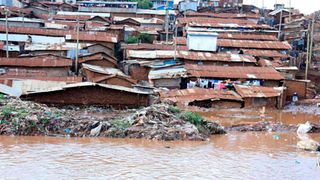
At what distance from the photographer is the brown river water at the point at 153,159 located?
982 centimetres

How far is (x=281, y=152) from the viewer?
12.8 meters

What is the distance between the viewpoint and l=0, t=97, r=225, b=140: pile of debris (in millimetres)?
13195

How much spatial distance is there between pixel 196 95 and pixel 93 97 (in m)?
5.45

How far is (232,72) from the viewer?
79.2 ft

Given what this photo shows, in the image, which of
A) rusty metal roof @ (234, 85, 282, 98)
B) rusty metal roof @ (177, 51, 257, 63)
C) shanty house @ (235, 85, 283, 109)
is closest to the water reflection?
shanty house @ (235, 85, 283, 109)

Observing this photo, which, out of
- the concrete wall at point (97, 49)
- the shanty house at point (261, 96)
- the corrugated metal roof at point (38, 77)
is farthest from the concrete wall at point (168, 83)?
the concrete wall at point (97, 49)

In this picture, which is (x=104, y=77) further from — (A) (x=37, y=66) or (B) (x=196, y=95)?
(B) (x=196, y=95)

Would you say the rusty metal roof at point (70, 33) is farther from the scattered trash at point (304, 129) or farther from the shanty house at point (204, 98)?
the scattered trash at point (304, 129)

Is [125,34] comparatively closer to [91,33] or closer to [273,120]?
[91,33]

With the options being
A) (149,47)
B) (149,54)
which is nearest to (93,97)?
(149,54)

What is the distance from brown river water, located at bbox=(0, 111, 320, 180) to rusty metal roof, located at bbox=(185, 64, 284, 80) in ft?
30.8

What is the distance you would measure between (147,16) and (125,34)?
7.84 metres

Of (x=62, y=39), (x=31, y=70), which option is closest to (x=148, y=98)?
(x=31, y=70)

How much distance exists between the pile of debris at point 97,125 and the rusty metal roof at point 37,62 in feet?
25.0
